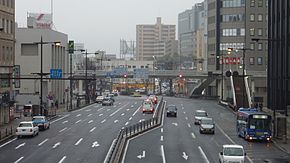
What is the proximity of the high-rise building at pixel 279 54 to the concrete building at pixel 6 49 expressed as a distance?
2925 cm

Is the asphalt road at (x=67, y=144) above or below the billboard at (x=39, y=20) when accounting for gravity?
below

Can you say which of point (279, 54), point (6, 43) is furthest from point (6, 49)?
point (279, 54)

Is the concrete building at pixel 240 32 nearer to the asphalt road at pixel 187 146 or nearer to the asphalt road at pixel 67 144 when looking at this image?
the asphalt road at pixel 67 144

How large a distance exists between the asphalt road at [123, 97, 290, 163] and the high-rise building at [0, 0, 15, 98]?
1802 centimetres

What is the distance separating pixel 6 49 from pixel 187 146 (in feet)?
93.4

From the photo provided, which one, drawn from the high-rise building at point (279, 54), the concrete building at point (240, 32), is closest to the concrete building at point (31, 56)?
the high-rise building at point (279, 54)

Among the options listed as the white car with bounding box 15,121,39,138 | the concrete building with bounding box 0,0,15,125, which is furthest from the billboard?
the white car with bounding box 15,121,39,138

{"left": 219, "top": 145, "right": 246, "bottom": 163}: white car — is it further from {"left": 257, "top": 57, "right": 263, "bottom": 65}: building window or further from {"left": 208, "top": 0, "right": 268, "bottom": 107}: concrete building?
{"left": 257, "top": 57, "right": 263, "bottom": 65}: building window

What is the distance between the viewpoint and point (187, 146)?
135ft

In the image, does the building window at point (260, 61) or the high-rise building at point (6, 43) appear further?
the building window at point (260, 61)

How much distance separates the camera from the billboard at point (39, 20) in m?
116

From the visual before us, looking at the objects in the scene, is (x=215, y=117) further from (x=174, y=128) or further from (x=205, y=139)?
(x=205, y=139)

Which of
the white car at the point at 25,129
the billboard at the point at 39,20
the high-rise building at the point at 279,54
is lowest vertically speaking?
the white car at the point at 25,129

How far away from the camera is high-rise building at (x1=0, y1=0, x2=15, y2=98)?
194ft
